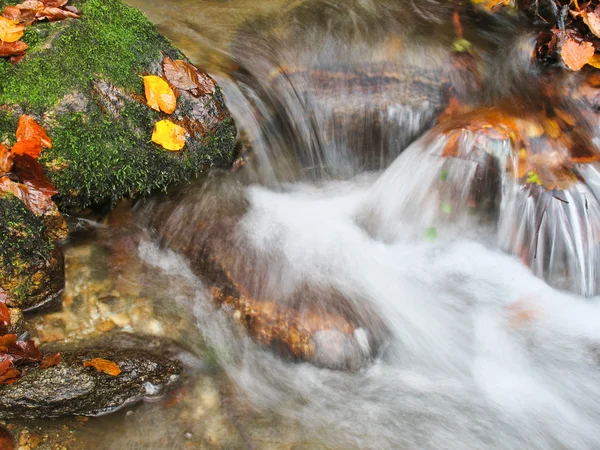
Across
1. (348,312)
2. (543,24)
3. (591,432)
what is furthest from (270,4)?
(591,432)

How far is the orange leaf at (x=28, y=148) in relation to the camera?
11.1ft

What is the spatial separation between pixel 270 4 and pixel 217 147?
91.9 inches

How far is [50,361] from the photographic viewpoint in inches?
127

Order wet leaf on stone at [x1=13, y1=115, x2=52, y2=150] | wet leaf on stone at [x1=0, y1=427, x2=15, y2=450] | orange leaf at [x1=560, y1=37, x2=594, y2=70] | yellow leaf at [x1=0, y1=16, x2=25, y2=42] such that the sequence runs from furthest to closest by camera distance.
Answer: orange leaf at [x1=560, y1=37, x2=594, y2=70]
yellow leaf at [x1=0, y1=16, x2=25, y2=42]
wet leaf on stone at [x1=13, y1=115, x2=52, y2=150]
wet leaf on stone at [x1=0, y1=427, x2=15, y2=450]

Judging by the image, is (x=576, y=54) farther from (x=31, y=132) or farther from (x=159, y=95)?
(x=31, y=132)

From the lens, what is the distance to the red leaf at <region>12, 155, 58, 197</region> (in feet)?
11.3

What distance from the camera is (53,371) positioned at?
311 centimetres

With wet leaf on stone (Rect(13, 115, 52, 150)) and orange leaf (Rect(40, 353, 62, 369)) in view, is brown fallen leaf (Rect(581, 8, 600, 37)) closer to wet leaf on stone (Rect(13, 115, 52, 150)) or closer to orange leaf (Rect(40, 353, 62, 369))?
wet leaf on stone (Rect(13, 115, 52, 150))

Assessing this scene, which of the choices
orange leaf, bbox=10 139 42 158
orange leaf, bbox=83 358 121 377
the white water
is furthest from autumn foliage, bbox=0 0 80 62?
orange leaf, bbox=83 358 121 377

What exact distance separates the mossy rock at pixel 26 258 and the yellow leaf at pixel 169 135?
3.21 ft

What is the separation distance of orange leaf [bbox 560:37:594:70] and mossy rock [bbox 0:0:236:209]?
3282 millimetres

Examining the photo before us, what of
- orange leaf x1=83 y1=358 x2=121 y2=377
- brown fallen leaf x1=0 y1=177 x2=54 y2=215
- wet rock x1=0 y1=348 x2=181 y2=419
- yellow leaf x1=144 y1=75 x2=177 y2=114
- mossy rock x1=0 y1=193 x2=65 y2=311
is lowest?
wet rock x1=0 y1=348 x2=181 y2=419

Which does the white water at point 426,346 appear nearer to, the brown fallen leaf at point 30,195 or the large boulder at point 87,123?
the large boulder at point 87,123

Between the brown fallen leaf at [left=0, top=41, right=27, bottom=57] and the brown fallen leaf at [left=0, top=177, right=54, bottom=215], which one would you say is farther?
the brown fallen leaf at [left=0, top=41, right=27, bottom=57]
